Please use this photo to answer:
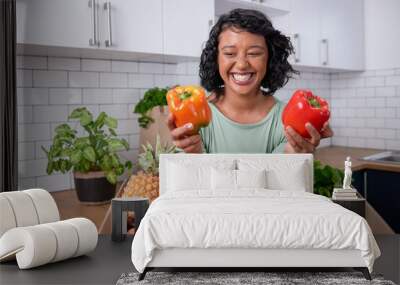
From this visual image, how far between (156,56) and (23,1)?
3.18 feet

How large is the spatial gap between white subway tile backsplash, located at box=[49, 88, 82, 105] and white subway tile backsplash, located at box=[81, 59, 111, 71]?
0.16m

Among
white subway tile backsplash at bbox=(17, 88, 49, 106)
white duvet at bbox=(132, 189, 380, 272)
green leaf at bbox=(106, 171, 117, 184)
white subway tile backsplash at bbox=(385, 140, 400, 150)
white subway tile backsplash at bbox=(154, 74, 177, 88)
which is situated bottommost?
white duvet at bbox=(132, 189, 380, 272)

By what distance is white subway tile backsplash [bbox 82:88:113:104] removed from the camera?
3641 mm

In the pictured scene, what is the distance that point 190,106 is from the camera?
250cm

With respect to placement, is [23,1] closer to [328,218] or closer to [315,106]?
[315,106]

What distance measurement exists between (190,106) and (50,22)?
1.01 m

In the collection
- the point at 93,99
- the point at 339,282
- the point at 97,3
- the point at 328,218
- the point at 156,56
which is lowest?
the point at 339,282

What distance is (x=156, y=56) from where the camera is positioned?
3664 mm

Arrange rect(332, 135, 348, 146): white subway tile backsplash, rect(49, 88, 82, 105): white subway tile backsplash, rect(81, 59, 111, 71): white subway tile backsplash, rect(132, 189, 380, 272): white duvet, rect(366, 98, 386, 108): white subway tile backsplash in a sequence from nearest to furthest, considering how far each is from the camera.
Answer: rect(132, 189, 380, 272): white duvet < rect(49, 88, 82, 105): white subway tile backsplash < rect(81, 59, 111, 71): white subway tile backsplash < rect(366, 98, 386, 108): white subway tile backsplash < rect(332, 135, 348, 146): white subway tile backsplash

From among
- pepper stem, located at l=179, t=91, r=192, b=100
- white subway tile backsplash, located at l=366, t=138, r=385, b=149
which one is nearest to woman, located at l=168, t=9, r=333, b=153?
pepper stem, located at l=179, t=91, r=192, b=100

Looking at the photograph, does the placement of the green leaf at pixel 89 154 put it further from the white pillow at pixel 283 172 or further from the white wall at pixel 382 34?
the white wall at pixel 382 34

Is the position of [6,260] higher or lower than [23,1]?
lower

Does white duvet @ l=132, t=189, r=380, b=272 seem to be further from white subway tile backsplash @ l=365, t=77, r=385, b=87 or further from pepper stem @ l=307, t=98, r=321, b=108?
white subway tile backsplash @ l=365, t=77, r=385, b=87

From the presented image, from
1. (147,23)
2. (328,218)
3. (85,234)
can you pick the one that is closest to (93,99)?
(147,23)
